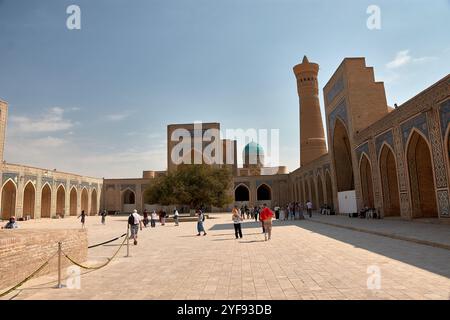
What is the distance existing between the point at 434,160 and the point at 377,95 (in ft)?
27.1

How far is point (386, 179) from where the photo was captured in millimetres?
16656

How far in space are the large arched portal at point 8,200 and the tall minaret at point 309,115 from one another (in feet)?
90.5

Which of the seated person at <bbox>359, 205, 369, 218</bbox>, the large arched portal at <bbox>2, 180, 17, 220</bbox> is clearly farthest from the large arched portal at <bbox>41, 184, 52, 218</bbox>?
the seated person at <bbox>359, 205, 369, 218</bbox>

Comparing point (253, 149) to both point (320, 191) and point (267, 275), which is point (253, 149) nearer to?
point (320, 191)

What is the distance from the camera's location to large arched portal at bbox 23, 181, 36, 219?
1201 inches

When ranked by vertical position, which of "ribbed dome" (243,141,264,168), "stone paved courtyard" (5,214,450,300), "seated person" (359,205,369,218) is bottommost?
"stone paved courtyard" (5,214,450,300)

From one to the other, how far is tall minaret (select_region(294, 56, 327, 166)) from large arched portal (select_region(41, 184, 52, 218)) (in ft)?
86.1

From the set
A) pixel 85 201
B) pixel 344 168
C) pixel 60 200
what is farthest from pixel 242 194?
pixel 344 168

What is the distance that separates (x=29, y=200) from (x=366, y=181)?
29.0 metres

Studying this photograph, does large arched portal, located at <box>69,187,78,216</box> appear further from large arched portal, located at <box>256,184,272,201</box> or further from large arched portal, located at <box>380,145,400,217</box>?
large arched portal, located at <box>380,145,400,217</box>

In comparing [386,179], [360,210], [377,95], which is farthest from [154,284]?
[377,95]

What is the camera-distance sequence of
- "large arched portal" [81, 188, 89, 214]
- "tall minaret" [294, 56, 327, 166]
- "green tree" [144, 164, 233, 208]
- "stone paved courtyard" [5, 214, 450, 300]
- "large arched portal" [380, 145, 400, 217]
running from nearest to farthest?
1. "stone paved courtyard" [5, 214, 450, 300]
2. "large arched portal" [380, 145, 400, 217]
3. "green tree" [144, 164, 233, 208]
4. "tall minaret" [294, 56, 327, 166]
5. "large arched portal" [81, 188, 89, 214]

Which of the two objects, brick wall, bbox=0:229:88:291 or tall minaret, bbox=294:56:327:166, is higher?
tall minaret, bbox=294:56:327:166

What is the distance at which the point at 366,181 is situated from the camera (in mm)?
19016
